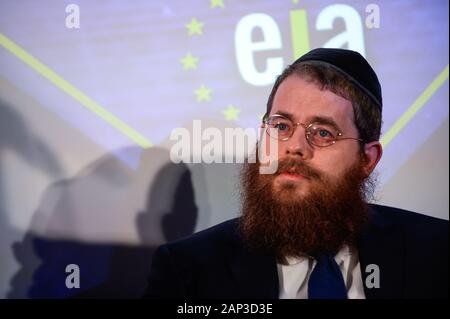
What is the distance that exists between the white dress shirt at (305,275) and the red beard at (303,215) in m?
0.03

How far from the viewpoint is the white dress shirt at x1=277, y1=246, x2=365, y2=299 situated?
83.3 inches

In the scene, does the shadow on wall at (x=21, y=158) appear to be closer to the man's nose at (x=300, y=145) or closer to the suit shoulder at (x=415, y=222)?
the man's nose at (x=300, y=145)

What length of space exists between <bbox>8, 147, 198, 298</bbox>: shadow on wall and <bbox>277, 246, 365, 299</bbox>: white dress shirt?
427 mm

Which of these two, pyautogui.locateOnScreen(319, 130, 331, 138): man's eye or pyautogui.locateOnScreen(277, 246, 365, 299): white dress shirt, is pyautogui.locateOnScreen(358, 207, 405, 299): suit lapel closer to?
pyautogui.locateOnScreen(277, 246, 365, 299): white dress shirt

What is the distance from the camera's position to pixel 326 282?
82.7 inches

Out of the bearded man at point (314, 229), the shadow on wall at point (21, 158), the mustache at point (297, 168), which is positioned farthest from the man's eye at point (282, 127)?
the shadow on wall at point (21, 158)

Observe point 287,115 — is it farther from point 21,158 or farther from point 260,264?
point 21,158

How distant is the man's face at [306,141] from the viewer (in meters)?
2.09

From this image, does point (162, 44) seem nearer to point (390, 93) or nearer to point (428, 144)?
point (390, 93)

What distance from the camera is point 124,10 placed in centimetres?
233

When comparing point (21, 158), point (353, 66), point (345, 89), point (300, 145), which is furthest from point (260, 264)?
point (21, 158)

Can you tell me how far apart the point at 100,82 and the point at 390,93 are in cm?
117

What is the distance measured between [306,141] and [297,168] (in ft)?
0.34

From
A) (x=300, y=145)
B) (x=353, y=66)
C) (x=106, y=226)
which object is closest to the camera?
(x=300, y=145)
